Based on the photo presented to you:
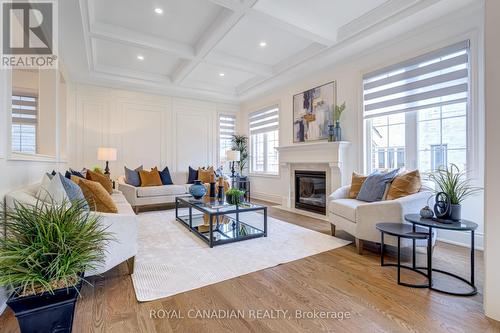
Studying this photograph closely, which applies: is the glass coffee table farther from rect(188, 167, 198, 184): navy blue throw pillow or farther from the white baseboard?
the white baseboard

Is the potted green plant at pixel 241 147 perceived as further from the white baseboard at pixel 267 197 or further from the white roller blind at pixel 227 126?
the white baseboard at pixel 267 197

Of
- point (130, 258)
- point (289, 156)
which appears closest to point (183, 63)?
point (289, 156)

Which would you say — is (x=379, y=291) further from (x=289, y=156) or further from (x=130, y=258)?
(x=289, y=156)

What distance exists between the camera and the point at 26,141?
4059mm

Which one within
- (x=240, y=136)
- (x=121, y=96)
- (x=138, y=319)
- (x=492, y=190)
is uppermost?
(x=121, y=96)

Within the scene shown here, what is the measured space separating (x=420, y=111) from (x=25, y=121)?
6.22m

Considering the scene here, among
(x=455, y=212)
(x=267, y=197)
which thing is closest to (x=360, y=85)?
(x=455, y=212)

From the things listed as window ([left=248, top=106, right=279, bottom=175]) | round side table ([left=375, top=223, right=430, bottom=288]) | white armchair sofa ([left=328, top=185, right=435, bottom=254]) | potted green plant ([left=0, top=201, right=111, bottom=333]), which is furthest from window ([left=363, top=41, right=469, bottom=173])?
potted green plant ([left=0, top=201, right=111, bottom=333])

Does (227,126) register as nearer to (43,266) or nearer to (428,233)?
(428,233)

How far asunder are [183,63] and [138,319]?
445cm

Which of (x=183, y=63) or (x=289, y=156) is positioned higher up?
(x=183, y=63)

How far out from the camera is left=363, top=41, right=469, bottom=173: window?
2930 millimetres

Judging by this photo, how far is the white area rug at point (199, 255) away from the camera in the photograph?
80.0 inches

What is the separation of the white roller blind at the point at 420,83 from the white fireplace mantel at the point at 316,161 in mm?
785
